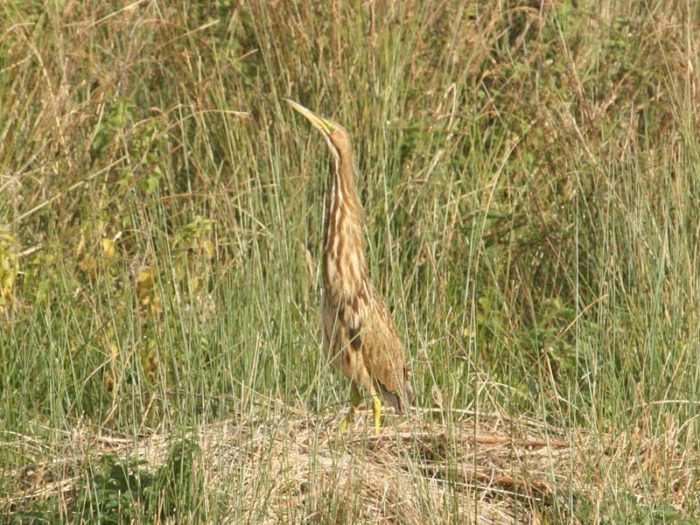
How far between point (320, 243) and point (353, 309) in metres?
0.89

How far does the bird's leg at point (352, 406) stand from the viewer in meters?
5.29

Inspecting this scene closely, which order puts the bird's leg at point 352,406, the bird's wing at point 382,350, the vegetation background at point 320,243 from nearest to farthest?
1. the vegetation background at point 320,243
2. the bird's leg at point 352,406
3. the bird's wing at point 382,350

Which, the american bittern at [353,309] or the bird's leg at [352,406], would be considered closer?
the bird's leg at [352,406]

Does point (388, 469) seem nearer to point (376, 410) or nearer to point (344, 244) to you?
point (376, 410)

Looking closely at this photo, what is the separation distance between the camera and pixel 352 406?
546cm

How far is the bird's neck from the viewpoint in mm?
5539

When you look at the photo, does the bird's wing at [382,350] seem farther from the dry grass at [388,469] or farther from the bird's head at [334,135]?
the bird's head at [334,135]

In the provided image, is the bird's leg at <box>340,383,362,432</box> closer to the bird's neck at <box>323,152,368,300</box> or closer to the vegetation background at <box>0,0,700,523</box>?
the vegetation background at <box>0,0,700,523</box>

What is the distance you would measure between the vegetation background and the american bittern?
0.10 m

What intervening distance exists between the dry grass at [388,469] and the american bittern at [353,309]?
0.44 metres

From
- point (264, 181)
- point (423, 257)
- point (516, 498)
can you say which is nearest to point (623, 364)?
point (516, 498)

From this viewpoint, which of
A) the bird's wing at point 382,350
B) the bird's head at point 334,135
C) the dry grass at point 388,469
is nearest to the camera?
the dry grass at point 388,469

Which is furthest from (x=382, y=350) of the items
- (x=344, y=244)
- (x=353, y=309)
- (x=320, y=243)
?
(x=320, y=243)

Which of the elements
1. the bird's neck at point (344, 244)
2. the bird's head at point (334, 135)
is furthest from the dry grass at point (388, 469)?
the bird's head at point (334, 135)
